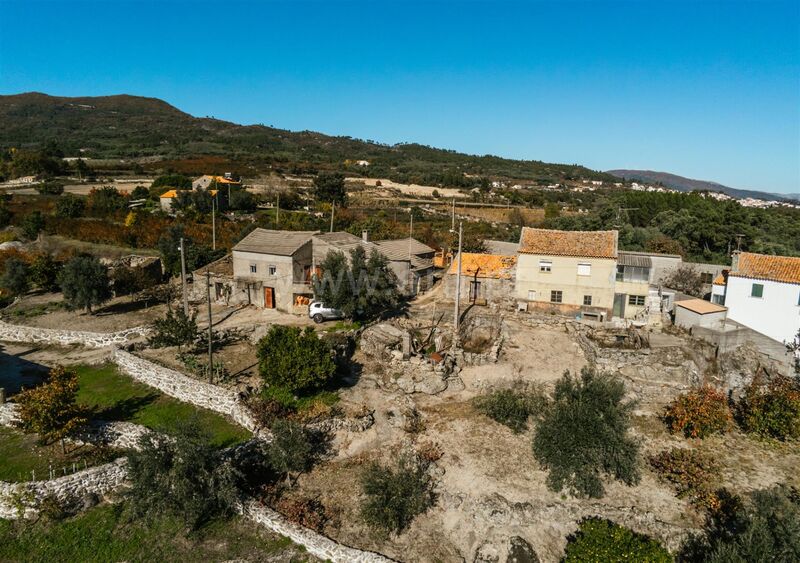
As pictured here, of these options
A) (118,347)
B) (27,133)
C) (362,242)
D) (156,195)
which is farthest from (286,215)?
(27,133)

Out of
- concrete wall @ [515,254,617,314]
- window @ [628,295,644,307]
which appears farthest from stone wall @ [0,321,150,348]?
window @ [628,295,644,307]

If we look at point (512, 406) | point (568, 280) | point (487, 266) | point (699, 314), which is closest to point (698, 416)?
point (512, 406)

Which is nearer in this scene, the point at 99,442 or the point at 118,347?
the point at 99,442

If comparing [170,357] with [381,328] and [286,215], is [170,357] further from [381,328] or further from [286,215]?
[286,215]

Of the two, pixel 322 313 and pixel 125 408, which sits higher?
pixel 322 313

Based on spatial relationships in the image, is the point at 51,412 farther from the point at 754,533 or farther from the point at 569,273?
the point at 569,273

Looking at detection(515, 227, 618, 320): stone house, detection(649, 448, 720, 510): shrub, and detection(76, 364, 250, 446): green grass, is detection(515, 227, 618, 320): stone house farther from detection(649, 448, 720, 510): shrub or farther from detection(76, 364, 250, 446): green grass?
detection(76, 364, 250, 446): green grass
